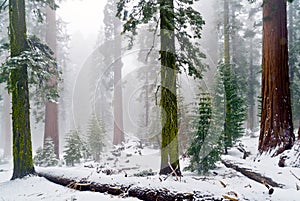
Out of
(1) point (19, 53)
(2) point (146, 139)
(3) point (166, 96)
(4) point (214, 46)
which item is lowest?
(2) point (146, 139)

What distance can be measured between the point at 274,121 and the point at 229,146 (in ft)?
11.8

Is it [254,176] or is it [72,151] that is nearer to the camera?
[254,176]

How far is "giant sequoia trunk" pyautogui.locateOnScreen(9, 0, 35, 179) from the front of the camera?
7207mm

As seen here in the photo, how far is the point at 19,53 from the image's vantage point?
7.25 meters

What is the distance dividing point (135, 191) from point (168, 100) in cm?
273

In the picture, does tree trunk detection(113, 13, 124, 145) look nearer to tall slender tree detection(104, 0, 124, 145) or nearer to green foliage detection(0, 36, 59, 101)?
tall slender tree detection(104, 0, 124, 145)

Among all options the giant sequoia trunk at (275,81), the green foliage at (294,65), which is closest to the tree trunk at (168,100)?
the giant sequoia trunk at (275,81)

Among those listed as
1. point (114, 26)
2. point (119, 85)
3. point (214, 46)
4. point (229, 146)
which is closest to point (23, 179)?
point (229, 146)

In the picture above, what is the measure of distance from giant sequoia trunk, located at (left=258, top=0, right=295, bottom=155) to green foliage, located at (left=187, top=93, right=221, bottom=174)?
1.85 meters

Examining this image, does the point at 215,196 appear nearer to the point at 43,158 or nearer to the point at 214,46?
the point at 43,158

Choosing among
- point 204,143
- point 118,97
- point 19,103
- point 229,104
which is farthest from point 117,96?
point 204,143

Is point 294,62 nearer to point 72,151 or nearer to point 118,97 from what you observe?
point 118,97

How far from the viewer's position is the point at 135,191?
190 inches

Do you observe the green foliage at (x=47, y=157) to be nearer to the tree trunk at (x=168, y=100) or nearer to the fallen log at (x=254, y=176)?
the tree trunk at (x=168, y=100)
